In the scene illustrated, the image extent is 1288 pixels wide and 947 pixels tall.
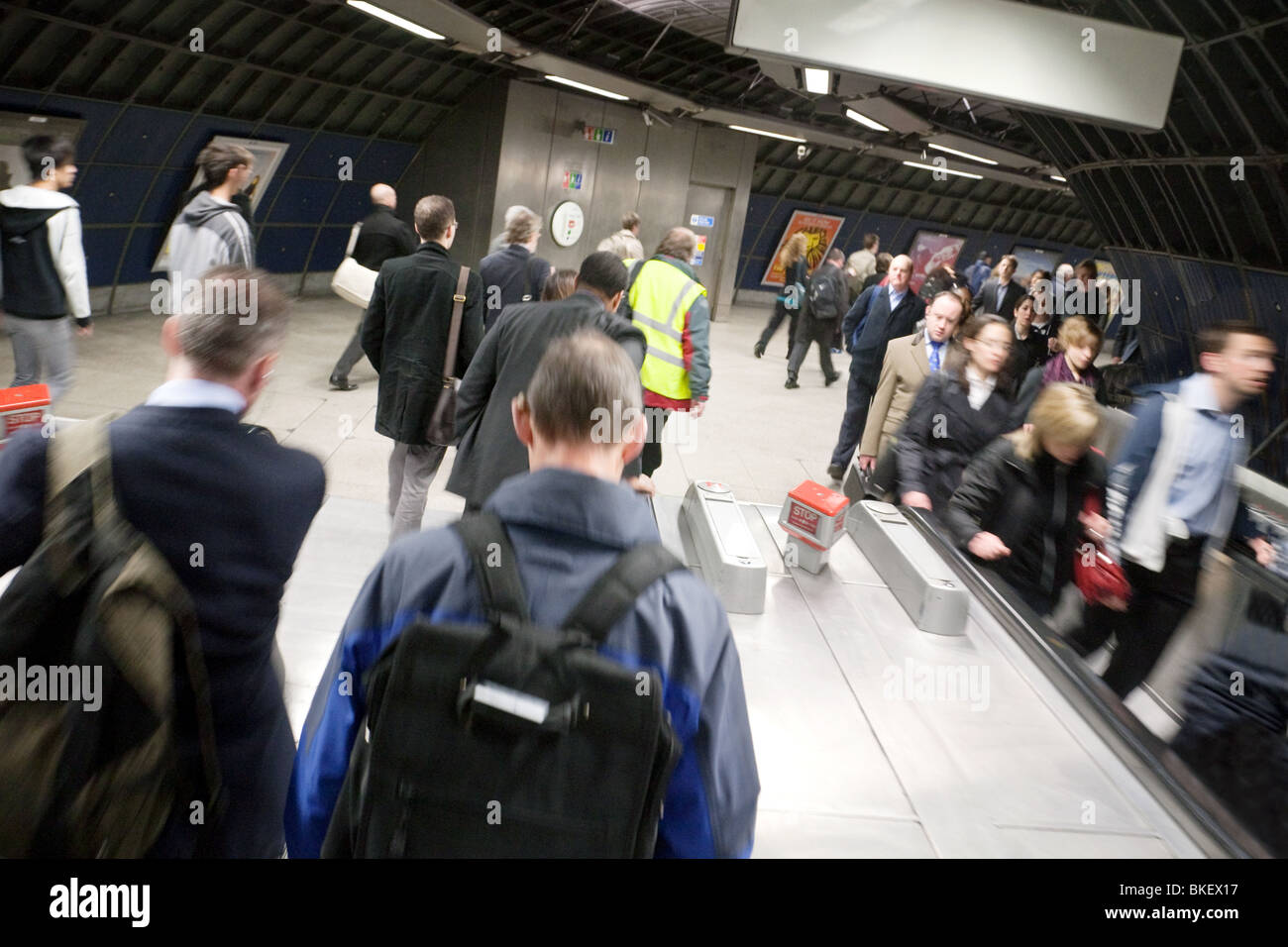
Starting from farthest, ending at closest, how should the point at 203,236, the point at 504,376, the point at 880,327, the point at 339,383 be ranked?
the point at 339,383, the point at 880,327, the point at 203,236, the point at 504,376

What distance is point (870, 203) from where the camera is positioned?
24.7 m

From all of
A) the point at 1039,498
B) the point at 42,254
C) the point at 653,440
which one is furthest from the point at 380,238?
the point at 1039,498

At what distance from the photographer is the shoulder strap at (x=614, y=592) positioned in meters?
1.55

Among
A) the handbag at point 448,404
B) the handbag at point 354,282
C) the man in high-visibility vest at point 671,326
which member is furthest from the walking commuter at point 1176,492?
the handbag at point 354,282

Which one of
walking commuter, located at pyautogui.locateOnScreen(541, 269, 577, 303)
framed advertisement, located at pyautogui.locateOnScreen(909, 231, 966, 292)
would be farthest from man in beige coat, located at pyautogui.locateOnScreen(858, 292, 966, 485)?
framed advertisement, located at pyautogui.locateOnScreen(909, 231, 966, 292)

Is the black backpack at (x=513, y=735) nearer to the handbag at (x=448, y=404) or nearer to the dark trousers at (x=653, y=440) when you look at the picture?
the handbag at (x=448, y=404)

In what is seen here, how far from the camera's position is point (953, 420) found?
502 cm

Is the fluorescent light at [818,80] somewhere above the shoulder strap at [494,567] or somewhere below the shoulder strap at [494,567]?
above

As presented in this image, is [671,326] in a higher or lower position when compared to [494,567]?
lower

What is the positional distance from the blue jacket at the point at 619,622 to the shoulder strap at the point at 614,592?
25 mm

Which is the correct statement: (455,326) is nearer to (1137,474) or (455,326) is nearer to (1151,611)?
(1137,474)

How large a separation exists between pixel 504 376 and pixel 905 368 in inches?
129
